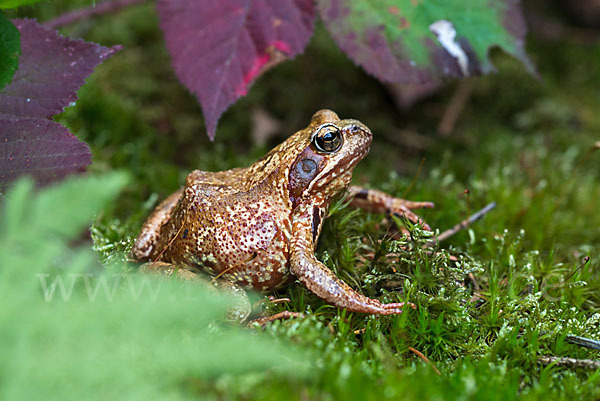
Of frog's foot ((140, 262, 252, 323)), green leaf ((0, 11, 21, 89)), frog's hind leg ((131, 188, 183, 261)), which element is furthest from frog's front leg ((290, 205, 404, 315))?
green leaf ((0, 11, 21, 89))

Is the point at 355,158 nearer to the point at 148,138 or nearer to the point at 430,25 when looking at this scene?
the point at 430,25

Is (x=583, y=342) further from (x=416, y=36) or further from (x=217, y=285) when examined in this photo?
(x=416, y=36)

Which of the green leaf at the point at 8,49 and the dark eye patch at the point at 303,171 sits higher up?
the green leaf at the point at 8,49

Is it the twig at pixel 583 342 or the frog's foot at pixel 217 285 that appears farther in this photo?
the frog's foot at pixel 217 285

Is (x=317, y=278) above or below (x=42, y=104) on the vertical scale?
below

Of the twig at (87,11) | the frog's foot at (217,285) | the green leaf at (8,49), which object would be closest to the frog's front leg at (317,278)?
the frog's foot at (217,285)

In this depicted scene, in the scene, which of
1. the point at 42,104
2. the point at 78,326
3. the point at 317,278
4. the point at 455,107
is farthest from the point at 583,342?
the point at 455,107

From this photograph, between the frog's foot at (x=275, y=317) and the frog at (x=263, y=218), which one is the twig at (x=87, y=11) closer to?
the frog at (x=263, y=218)
